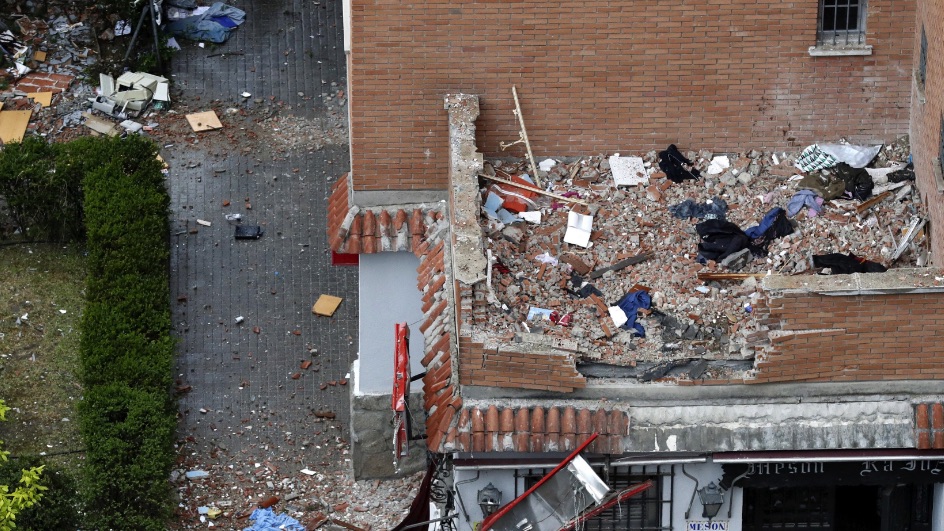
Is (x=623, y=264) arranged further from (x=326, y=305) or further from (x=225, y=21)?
(x=225, y=21)

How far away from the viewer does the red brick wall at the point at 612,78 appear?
933 inches

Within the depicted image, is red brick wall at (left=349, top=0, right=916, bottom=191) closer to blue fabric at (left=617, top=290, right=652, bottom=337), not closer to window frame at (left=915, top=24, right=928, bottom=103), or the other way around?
window frame at (left=915, top=24, right=928, bottom=103)

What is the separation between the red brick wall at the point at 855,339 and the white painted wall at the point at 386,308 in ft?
19.5

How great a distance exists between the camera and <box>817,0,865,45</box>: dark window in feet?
78.8

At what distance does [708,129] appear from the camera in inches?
956

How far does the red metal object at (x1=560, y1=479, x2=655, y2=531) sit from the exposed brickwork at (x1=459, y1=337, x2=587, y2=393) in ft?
4.73

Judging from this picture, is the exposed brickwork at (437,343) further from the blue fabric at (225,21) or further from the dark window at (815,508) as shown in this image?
the blue fabric at (225,21)

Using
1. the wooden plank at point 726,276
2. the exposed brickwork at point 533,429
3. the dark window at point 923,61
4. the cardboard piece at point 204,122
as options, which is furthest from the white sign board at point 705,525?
the cardboard piece at point 204,122

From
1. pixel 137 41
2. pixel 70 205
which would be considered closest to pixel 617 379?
pixel 70 205

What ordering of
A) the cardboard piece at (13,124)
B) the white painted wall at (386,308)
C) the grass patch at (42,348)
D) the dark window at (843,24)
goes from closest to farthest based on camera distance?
1. the dark window at (843,24)
2. the white painted wall at (386,308)
3. the grass patch at (42,348)
4. the cardboard piece at (13,124)

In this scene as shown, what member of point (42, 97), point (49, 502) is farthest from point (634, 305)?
point (42, 97)

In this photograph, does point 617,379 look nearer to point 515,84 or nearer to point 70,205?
point 515,84

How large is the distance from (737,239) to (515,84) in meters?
3.62

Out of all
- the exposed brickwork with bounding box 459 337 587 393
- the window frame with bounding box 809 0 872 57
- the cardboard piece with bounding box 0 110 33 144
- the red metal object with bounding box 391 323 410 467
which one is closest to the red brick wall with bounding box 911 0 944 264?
the window frame with bounding box 809 0 872 57
